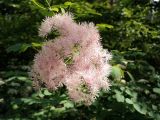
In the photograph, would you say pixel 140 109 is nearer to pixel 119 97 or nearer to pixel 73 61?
pixel 119 97

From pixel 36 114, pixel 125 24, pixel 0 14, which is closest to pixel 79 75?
pixel 36 114

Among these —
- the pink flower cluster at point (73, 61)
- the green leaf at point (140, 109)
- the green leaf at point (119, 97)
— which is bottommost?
the green leaf at point (140, 109)

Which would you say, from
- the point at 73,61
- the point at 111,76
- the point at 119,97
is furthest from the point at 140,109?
the point at 73,61

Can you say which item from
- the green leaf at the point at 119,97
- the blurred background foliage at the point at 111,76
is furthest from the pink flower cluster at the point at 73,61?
the green leaf at the point at 119,97

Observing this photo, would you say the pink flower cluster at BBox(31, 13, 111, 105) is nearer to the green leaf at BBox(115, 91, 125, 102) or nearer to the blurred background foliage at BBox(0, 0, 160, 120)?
the blurred background foliage at BBox(0, 0, 160, 120)

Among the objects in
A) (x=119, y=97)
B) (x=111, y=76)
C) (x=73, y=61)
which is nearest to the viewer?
(x=73, y=61)

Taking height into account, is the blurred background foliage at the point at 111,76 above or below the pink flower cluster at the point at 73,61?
below

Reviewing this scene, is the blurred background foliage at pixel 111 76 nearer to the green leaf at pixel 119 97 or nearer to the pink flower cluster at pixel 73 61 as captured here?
the green leaf at pixel 119 97
